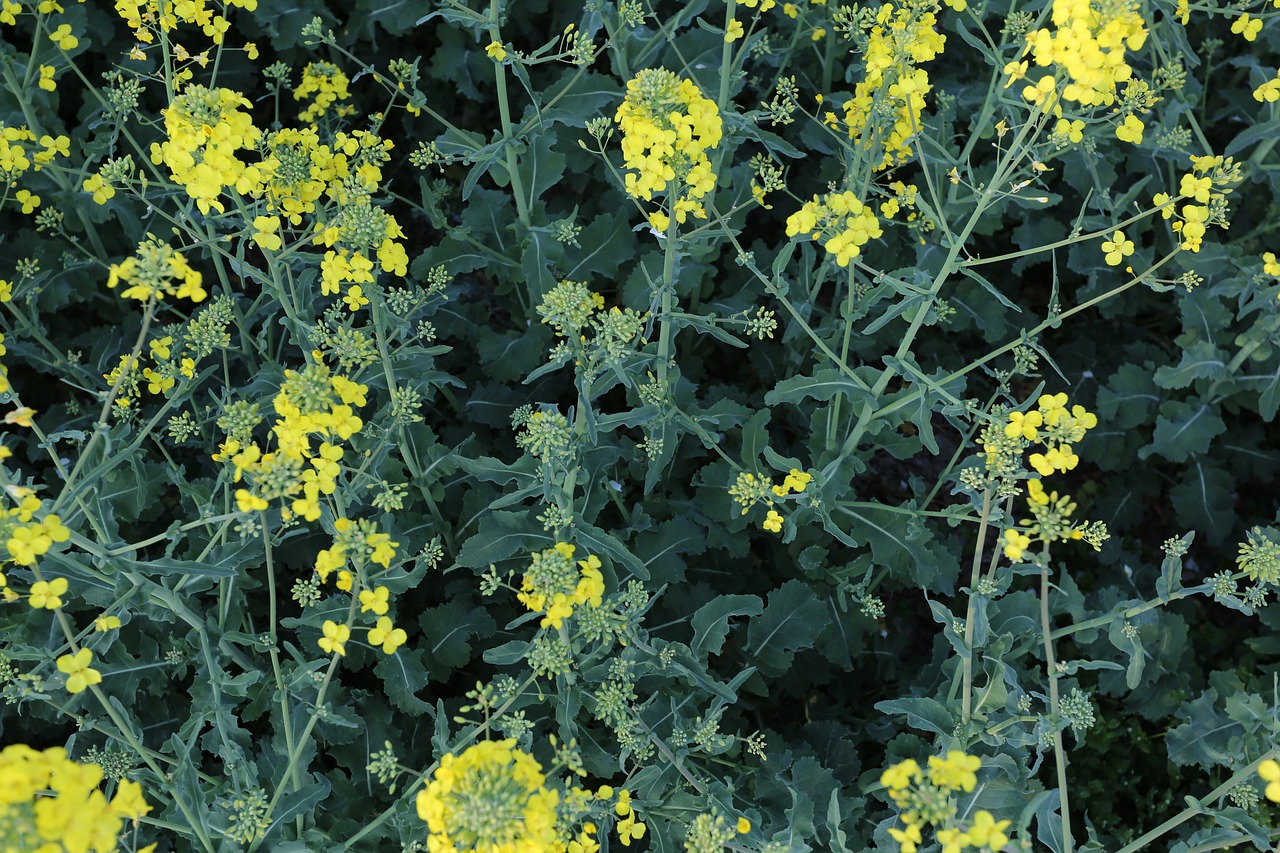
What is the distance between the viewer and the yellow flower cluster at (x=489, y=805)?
243 centimetres

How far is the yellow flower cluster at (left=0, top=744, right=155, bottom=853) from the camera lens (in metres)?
2.01

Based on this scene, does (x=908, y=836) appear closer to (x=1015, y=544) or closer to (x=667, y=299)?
(x=1015, y=544)

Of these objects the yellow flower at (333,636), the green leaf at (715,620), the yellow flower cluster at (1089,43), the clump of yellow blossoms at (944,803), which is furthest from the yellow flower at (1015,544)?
the yellow flower at (333,636)

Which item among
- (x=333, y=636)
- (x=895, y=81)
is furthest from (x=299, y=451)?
(x=895, y=81)

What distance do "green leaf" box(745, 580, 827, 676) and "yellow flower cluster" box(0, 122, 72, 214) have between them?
12.1 ft

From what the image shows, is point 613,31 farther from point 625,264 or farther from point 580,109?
point 625,264

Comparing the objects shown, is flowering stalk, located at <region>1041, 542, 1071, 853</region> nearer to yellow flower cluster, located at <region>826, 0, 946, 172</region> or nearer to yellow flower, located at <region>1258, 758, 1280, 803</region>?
yellow flower, located at <region>1258, 758, 1280, 803</region>

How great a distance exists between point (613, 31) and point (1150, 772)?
189 inches

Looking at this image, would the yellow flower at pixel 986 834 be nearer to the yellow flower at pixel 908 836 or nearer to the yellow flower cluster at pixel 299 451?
the yellow flower at pixel 908 836

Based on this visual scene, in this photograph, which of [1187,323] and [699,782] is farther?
[1187,323]

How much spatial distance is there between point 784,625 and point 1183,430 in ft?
8.83

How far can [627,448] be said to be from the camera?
432cm

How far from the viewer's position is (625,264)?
5234 mm

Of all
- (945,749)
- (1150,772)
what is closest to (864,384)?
(945,749)
